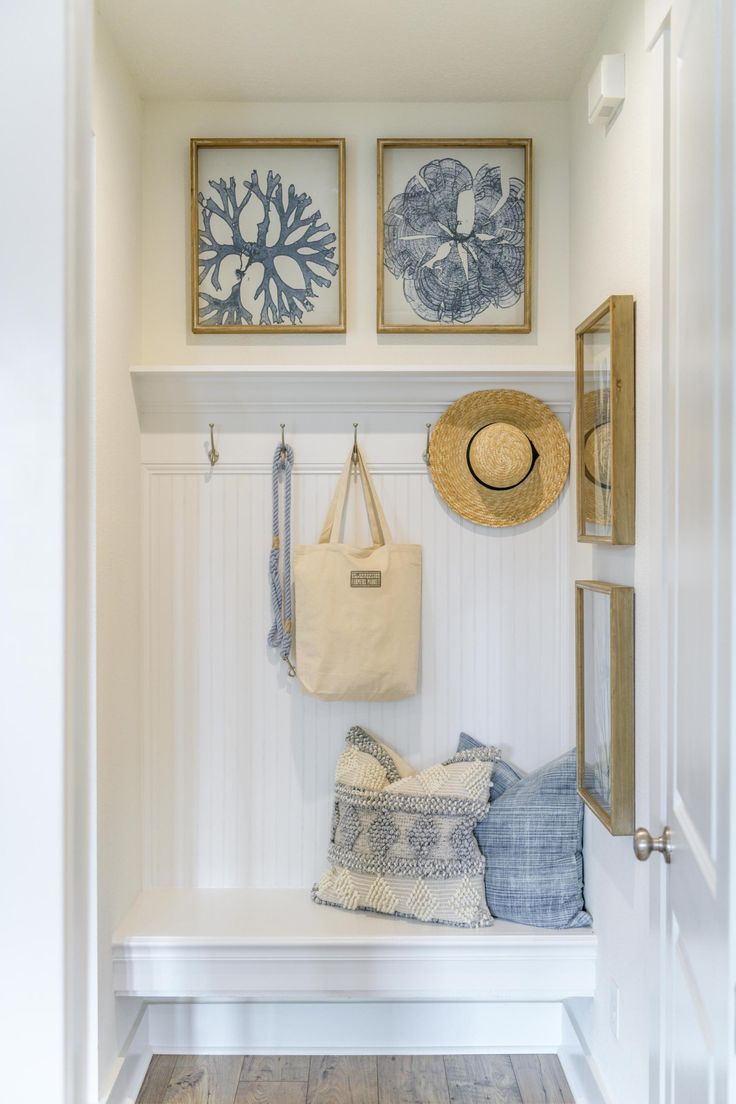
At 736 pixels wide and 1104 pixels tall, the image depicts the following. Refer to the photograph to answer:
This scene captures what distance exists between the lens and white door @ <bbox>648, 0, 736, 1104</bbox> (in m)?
0.96

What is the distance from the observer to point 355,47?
216 cm

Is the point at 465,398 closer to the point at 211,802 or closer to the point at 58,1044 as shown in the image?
the point at 211,802

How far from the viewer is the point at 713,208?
104cm

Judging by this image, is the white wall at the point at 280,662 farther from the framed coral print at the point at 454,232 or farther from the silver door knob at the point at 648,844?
the silver door knob at the point at 648,844

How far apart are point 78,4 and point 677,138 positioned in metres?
0.83

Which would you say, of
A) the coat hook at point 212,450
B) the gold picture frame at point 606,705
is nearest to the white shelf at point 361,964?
the gold picture frame at point 606,705

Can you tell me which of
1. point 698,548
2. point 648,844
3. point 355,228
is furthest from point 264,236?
point 648,844

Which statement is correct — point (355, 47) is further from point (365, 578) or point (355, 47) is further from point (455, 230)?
point (365, 578)

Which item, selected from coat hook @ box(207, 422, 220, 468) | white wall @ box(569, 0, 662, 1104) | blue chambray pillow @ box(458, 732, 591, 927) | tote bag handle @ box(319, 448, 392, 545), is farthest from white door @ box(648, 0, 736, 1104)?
coat hook @ box(207, 422, 220, 468)

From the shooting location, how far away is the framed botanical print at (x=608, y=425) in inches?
69.9

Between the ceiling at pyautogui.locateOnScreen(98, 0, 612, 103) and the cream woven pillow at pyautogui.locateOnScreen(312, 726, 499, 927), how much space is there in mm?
1719

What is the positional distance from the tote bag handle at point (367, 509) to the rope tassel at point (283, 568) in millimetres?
115

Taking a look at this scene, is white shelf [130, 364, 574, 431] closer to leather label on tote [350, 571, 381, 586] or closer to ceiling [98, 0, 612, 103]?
leather label on tote [350, 571, 381, 586]

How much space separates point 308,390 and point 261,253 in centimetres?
39
